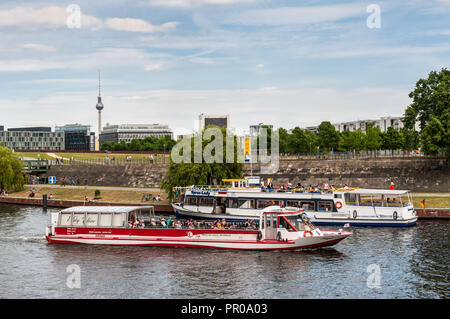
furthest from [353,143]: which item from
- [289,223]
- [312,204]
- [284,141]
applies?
[289,223]

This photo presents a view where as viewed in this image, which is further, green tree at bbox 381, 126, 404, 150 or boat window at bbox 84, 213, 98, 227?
green tree at bbox 381, 126, 404, 150

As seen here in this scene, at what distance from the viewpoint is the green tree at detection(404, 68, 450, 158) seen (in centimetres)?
7688

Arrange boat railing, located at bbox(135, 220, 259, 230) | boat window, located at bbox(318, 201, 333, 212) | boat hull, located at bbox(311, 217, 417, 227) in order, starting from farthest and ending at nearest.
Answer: boat window, located at bbox(318, 201, 333, 212)
boat hull, located at bbox(311, 217, 417, 227)
boat railing, located at bbox(135, 220, 259, 230)

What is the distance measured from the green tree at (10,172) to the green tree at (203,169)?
35.9 meters

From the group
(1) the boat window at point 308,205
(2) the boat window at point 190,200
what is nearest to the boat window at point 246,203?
(1) the boat window at point 308,205

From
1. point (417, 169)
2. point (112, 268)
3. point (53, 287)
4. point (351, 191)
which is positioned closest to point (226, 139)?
point (351, 191)

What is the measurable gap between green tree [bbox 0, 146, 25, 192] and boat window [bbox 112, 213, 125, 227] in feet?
178

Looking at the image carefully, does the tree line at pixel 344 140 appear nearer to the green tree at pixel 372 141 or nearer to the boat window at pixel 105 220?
the green tree at pixel 372 141

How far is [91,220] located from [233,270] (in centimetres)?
1759

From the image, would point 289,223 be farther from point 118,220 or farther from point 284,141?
point 284,141
